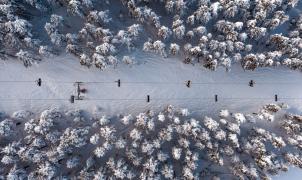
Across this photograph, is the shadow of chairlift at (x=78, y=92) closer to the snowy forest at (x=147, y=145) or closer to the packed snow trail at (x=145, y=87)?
the packed snow trail at (x=145, y=87)

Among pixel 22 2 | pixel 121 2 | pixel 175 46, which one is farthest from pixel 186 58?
pixel 22 2

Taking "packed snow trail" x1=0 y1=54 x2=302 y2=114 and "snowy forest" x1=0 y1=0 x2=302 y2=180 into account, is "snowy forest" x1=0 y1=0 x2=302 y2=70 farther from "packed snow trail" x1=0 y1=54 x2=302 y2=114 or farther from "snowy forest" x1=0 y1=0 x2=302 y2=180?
"packed snow trail" x1=0 y1=54 x2=302 y2=114

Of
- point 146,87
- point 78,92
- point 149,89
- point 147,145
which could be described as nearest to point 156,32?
point 146,87

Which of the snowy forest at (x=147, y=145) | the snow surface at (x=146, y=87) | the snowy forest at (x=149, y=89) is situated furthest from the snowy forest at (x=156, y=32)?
the snowy forest at (x=147, y=145)

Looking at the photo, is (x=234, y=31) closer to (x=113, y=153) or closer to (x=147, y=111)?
(x=147, y=111)

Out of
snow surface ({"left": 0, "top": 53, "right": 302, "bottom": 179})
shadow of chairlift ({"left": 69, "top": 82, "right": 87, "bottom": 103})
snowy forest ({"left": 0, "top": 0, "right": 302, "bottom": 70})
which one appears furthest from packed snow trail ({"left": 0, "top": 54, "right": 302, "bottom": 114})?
snowy forest ({"left": 0, "top": 0, "right": 302, "bottom": 70})

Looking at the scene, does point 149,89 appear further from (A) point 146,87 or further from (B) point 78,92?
(B) point 78,92
